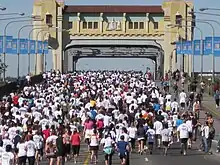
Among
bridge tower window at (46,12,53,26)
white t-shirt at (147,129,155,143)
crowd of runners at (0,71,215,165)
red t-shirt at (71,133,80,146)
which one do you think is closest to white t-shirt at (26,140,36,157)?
crowd of runners at (0,71,215,165)

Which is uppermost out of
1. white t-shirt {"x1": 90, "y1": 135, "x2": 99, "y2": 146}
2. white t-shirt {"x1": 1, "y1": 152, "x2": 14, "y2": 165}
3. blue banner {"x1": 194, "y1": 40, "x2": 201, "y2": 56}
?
blue banner {"x1": 194, "y1": 40, "x2": 201, "y2": 56}

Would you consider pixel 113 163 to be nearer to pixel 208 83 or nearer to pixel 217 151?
pixel 217 151

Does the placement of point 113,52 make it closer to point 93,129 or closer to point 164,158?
point 164,158

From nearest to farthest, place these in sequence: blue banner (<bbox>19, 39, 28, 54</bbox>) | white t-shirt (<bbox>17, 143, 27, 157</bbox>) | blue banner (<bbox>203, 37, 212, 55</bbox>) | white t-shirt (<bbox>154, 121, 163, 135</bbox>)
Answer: white t-shirt (<bbox>17, 143, 27, 157</bbox>), white t-shirt (<bbox>154, 121, 163, 135</bbox>), blue banner (<bbox>203, 37, 212, 55</bbox>), blue banner (<bbox>19, 39, 28, 54</bbox>)

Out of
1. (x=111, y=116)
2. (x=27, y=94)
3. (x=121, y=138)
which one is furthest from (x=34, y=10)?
(x=121, y=138)

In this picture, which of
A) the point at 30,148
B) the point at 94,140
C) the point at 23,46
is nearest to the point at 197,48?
the point at 23,46

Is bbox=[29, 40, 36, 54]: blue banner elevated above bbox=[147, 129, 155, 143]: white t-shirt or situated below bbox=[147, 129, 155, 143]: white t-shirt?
above

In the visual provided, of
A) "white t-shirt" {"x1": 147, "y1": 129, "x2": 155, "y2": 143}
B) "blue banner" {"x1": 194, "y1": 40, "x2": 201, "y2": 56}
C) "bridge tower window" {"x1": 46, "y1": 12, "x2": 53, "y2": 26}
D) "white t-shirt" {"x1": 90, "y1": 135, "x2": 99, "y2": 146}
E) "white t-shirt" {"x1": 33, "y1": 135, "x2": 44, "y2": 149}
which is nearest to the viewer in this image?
"white t-shirt" {"x1": 33, "y1": 135, "x2": 44, "y2": 149}

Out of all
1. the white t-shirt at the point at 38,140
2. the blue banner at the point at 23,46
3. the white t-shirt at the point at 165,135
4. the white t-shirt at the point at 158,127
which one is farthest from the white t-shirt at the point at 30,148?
the blue banner at the point at 23,46

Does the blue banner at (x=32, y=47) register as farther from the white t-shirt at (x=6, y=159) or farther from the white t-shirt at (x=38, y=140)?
the white t-shirt at (x=6, y=159)

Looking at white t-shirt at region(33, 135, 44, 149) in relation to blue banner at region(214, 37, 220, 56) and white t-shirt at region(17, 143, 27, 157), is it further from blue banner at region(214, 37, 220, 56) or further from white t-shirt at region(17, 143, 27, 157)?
blue banner at region(214, 37, 220, 56)

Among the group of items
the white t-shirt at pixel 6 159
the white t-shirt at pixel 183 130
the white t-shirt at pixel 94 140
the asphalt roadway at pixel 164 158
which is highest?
the white t-shirt at pixel 183 130

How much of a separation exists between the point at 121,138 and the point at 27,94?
23.3 meters

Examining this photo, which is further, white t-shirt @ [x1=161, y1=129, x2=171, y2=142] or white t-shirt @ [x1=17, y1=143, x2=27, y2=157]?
white t-shirt @ [x1=161, y1=129, x2=171, y2=142]
